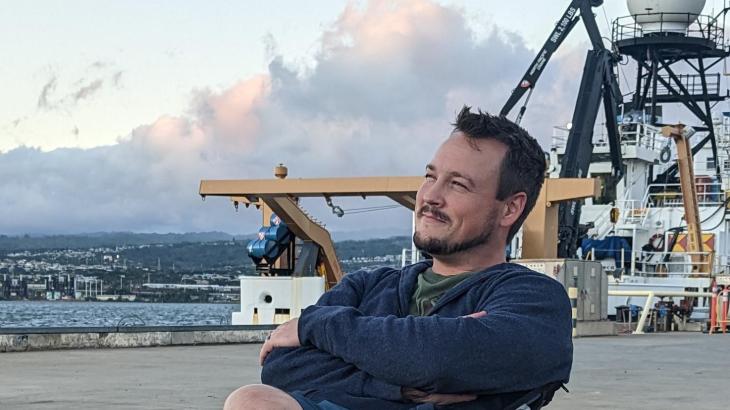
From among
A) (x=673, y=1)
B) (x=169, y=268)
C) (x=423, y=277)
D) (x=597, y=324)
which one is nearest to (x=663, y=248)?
(x=673, y=1)

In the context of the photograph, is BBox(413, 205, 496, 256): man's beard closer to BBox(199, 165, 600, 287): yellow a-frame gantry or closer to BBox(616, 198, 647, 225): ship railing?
BBox(199, 165, 600, 287): yellow a-frame gantry

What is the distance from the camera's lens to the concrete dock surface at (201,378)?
6.71 meters

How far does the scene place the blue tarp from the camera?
30.7 meters

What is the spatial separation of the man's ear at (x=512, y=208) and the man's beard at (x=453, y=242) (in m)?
0.03

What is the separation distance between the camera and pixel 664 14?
39.8 metres

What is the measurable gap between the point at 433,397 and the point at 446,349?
0.12 metres

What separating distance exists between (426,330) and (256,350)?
1019 centimetres

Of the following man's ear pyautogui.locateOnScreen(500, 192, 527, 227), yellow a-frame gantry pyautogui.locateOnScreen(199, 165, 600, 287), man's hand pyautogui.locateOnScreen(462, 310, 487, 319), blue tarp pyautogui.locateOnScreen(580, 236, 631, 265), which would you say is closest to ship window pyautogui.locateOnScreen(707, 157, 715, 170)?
blue tarp pyautogui.locateOnScreen(580, 236, 631, 265)

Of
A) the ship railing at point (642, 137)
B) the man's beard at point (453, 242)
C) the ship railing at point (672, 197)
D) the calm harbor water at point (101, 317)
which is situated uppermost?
the ship railing at point (642, 137)

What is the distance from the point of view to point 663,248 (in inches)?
1248

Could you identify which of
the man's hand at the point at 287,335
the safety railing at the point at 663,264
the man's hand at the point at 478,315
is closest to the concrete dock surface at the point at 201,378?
the man's hand at the point at 287,335

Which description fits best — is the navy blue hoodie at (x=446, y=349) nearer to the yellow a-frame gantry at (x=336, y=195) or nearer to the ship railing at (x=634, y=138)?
the yellow a-frame gantry at (x=336, y=195)

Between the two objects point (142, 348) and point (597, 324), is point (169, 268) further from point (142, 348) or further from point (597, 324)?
point (142, 348)

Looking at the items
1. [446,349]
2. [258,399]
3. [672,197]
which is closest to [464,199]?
[446,349]
